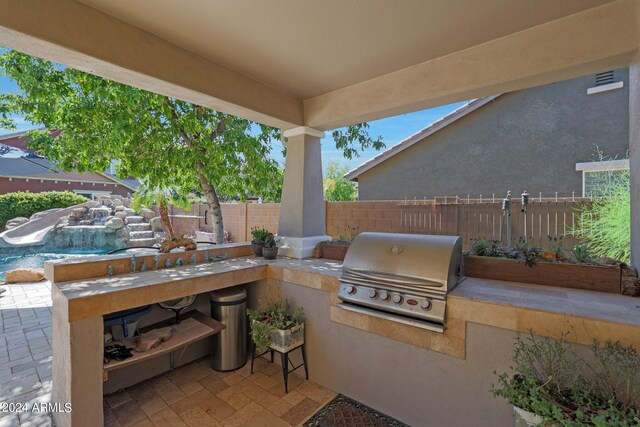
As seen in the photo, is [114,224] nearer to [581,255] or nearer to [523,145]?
[581,255]

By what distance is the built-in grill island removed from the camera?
193cm

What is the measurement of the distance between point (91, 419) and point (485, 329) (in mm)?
2596

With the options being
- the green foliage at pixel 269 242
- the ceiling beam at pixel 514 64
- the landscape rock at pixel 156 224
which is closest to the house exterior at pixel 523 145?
the ceiling beam at pixel 514 64

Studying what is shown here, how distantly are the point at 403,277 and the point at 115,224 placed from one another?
12885mm

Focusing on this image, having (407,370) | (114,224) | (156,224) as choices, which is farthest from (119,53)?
(156,224)

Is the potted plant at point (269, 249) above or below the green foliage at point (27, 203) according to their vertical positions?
below

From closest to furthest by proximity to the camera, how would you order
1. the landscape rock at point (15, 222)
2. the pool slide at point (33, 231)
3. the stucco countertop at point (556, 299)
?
the stucco countertop at point (556, 299), the pool slide at point (33, 231), the landscape rock at point (15, 222)

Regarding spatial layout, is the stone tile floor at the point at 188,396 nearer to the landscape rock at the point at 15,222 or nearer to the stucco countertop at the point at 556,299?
the stucco countertop at the point at 556,299

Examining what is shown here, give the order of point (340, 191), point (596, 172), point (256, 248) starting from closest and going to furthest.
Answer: point (256, 248), point (596, 172), point (340, 191)

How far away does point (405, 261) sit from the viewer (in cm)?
209

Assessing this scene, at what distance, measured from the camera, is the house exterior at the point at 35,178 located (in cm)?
1416

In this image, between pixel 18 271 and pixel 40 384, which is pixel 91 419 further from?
pixel 18 271

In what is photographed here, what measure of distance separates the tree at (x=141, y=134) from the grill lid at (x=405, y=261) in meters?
3.34

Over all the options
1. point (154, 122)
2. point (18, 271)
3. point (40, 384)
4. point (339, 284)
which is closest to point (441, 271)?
point (339, 284)
